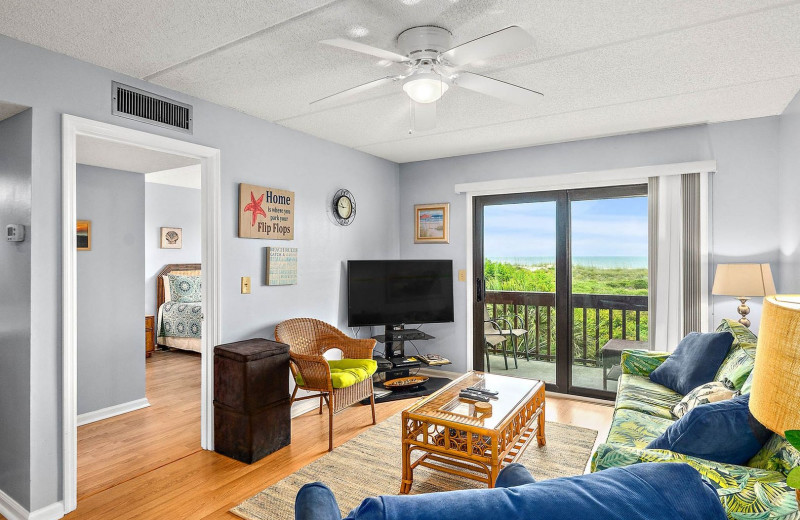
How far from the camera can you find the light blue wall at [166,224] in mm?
6758

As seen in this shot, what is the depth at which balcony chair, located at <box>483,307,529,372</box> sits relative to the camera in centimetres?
468

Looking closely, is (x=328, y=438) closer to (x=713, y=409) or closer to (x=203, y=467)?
(x=203, y=467)

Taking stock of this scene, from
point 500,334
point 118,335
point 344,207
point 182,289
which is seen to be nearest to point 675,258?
point 500,334

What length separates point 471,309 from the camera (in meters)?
4.93

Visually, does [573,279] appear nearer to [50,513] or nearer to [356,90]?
[356,90]

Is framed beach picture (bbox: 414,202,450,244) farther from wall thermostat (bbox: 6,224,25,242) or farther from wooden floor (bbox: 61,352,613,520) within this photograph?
wall thermostat (bbox: 6,224,25,242)

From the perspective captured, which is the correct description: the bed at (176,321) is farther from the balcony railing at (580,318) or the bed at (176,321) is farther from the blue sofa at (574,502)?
the blue sofa at (574,502)

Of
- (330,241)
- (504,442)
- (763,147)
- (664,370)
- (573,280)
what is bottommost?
(504,442)

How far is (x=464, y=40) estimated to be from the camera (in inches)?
89.1

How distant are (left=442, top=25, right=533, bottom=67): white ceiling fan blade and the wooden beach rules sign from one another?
2023mm

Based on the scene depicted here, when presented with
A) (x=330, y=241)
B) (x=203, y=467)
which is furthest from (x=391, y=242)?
(x=203, y=467)

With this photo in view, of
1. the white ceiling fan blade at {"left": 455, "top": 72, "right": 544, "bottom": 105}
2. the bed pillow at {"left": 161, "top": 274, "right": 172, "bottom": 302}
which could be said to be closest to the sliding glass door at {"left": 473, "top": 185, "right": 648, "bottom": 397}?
the white ceiling fan blade at {"left": 455, "top": 72, "right": 544, "bottom": 105}

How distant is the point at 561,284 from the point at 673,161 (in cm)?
144

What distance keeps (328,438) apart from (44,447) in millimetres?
1733
